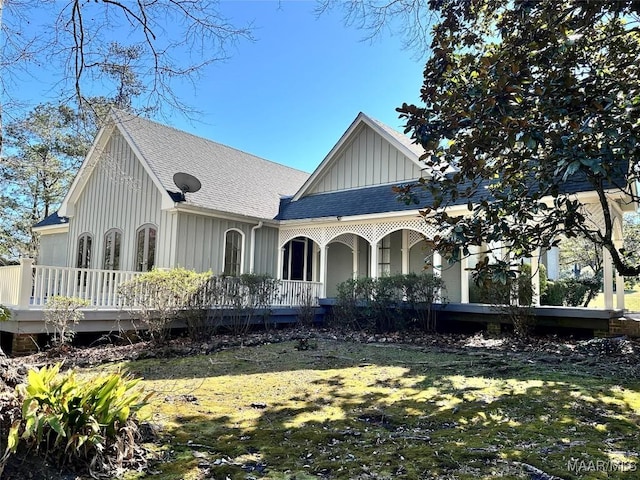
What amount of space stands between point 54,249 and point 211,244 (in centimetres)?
956

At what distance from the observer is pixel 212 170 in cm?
1574

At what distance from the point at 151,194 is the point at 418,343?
916 cm

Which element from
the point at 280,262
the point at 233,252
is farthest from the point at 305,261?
the point at 233,252

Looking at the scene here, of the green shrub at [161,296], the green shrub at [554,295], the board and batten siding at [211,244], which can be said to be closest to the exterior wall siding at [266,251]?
the board and batten siding at [211,244]

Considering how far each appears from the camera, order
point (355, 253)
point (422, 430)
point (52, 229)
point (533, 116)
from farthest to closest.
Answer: point (52, 229) → point (355, 253) → point (533, 116) → point (422, 430)

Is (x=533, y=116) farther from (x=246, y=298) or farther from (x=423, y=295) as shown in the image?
(x=246, y=298)

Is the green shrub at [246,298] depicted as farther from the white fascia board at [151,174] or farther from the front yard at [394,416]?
the white fascia board at [151,174]

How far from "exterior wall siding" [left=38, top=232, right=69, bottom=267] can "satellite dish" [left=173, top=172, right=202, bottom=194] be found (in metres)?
7.63

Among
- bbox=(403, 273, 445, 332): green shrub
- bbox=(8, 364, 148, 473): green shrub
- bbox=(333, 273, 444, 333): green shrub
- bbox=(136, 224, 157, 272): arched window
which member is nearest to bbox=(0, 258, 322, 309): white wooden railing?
bbox=(333, 273, 444, 333): green shrub

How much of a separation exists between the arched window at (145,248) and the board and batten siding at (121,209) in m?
0.16

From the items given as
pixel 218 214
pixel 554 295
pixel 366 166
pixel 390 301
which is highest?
pixel 366 166

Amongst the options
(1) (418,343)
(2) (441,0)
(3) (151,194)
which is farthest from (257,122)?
(2) (441,0)

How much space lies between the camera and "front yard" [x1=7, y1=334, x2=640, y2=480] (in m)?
3.06

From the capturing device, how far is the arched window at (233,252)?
14.2 metres
